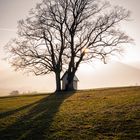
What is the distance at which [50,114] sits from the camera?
2188 centimetres

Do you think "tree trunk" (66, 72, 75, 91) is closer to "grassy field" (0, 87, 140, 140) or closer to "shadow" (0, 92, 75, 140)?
"shadow" (0, 92, 75, 140)

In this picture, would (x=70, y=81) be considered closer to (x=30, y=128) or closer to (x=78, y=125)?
(x=30, y=128)

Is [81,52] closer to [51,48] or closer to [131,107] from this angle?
[51,48]

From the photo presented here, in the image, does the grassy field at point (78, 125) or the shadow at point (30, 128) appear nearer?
the grassy field at point (78, 125)

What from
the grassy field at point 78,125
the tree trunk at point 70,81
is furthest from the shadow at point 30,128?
the tree trunk at point 70,81

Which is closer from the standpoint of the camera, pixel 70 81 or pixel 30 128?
pixel 30 128

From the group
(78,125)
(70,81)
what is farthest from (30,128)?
(70,81)

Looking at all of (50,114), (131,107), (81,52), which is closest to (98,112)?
(131,107)

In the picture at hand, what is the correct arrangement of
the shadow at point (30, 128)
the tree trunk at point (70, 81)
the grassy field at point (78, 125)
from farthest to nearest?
the tree trunk at point (70, 81), the shadow at point (30, 128), the grassy field at point (78, 125)

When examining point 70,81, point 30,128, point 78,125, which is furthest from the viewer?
point 70,81

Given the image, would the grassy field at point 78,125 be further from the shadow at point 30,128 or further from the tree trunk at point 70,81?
the tree trunk at point 70,81

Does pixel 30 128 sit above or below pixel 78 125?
below

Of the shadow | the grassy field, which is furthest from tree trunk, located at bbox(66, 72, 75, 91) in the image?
the grassy field

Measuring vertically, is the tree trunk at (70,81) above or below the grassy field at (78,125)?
above
